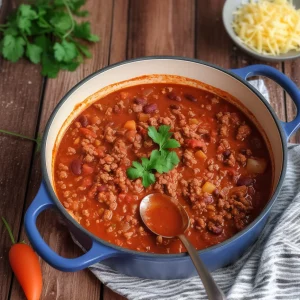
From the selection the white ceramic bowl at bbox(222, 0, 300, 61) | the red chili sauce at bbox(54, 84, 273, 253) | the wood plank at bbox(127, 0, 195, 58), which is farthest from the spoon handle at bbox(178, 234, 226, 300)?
the wood plank at bbox(127, 0, 195, 58)

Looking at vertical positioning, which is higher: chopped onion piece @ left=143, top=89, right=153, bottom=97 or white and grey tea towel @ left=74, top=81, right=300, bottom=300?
chopped onion piece @ left=143, top=89, right=153, bottom=97

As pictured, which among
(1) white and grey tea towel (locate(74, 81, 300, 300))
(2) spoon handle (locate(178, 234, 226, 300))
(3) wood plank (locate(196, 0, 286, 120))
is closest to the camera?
(2) spoon handle (locate(178, 234, 226, 300))

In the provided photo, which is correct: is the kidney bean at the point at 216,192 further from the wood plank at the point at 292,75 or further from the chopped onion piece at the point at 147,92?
the wood plank at the point at 292,75

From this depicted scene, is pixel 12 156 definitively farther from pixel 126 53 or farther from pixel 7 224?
pixel 126 53

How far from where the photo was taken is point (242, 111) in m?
3.29

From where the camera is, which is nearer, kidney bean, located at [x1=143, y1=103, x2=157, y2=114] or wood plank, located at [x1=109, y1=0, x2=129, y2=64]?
kidney bean, located at [x1=143, y1=103, x2=157, y2=114]

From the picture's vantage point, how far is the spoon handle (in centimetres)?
242

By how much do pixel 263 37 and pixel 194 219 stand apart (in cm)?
154

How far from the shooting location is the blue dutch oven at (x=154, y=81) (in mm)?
2547

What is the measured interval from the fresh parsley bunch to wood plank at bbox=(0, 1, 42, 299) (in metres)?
0.10

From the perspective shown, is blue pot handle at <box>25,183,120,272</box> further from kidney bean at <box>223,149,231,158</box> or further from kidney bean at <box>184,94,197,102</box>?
kidney bean at <box>184,94,197,102</box>

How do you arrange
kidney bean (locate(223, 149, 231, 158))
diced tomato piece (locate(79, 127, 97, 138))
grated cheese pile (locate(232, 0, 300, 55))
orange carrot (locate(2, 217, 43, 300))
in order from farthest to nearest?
grated cheese pile (locate(232, 0, 300, 55)) → diced tomato piece (locate(79, 127, 97, 138)) → kidney bean (locate(223, 149, 231, 158)) → orange carrot (locate(2, 217, 43, 300))

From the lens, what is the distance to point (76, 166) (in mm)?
3020

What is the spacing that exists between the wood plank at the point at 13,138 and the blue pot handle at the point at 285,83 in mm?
1345
